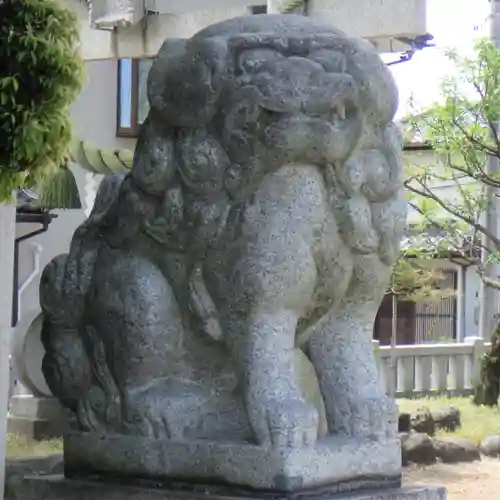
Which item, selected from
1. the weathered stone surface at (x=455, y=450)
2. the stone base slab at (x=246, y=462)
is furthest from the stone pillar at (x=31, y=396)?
the stone base slab at (x=246, y=462)

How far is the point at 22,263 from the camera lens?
1141 cm

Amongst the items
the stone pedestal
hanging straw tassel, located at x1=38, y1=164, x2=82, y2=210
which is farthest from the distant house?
hanging straw tassel, located at x1=38, y1=164, x2=82, y2=210

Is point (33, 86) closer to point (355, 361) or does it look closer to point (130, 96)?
point (355, 361)

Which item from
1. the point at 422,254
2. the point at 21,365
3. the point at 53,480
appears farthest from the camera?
the point at 422,254

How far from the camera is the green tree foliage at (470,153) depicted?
31.1 feet

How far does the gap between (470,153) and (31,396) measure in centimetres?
461

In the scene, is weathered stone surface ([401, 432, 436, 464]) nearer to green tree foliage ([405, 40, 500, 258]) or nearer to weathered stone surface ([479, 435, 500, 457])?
weathered stone surface ([479, 435, 500, 457])

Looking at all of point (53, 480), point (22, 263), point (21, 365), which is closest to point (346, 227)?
point (53, 480)

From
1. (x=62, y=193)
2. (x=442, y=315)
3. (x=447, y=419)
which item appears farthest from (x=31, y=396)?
(x=442, y=315)

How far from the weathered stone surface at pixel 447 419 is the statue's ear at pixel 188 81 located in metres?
6.09

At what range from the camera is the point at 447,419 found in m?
8.58

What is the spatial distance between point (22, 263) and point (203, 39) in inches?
354

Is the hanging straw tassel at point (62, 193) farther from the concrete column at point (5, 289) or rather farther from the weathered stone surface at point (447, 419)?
the weathered stone surface at point (447, 419)

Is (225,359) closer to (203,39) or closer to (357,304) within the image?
(357,304)
